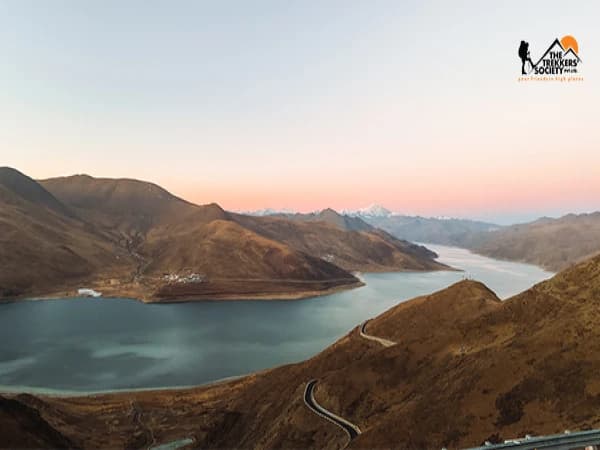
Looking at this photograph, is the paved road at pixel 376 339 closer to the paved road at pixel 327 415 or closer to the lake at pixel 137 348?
the paved road at pixel 327 415

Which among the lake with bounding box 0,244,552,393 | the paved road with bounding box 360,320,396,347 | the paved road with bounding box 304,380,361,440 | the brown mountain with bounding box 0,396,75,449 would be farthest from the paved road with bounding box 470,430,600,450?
the lake with bounding box 0,244,552,393

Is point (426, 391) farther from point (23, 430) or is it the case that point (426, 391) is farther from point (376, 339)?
point (23, 430)

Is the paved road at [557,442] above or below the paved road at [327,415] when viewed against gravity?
above

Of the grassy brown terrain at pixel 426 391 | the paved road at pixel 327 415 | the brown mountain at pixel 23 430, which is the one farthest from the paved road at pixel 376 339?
the brown mountain at pixel 23 430

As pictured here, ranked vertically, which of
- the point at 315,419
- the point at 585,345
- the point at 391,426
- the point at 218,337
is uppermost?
the point at 585,345

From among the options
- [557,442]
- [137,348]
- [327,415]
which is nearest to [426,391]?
[327,415]

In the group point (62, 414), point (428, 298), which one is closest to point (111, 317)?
point (62, 414)

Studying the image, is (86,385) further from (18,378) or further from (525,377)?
(525,377)
